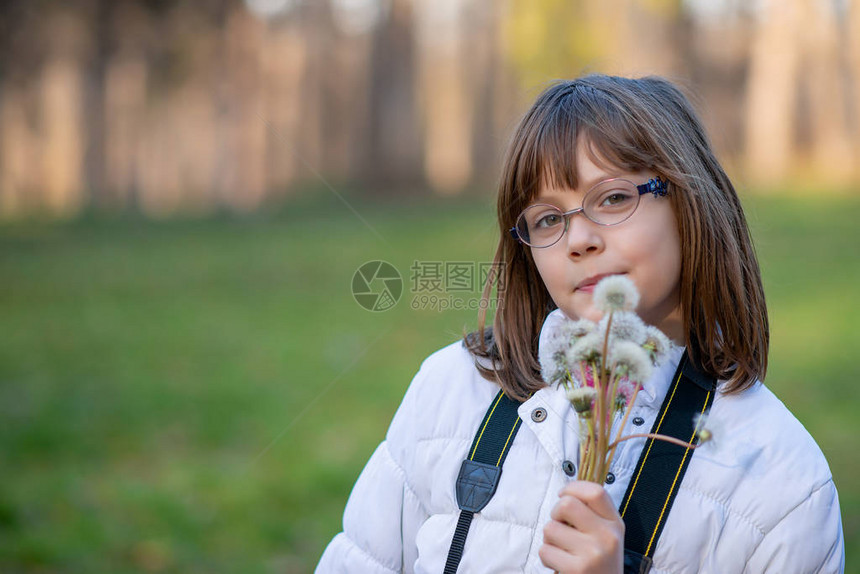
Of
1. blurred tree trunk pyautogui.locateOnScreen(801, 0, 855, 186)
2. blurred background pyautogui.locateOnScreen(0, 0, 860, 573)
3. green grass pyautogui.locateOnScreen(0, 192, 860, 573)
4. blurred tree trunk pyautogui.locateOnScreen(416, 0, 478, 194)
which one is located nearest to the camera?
green grass pyautogui.locateOnScreen(0, 192, 860, 573)

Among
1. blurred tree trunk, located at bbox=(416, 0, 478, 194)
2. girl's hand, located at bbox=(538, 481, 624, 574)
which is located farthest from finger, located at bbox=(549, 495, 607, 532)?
blurred tree trunk, located at bbox=(416, 0, 478, 194)

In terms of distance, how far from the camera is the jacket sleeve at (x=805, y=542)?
4.51 ft

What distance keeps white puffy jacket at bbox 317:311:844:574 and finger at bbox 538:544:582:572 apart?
0.18 meters

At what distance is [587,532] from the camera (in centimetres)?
125

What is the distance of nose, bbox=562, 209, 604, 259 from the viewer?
1497 mm

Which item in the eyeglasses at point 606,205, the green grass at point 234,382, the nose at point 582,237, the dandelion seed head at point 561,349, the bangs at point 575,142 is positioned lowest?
the green grass at point 234,382

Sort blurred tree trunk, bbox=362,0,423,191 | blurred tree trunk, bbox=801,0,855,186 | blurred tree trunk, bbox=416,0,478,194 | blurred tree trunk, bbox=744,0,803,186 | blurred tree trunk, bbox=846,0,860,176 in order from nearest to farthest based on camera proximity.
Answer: blurred tree trunk, bbox=846,0,860,176
blurred tree trunk, bbox=801,0,855,186
blurred tree trunk, bbox=744,0,803,186
blurred tree trunk, bbox=362,0,423,191
blurred tree trunk, bbox=416,0,478,194

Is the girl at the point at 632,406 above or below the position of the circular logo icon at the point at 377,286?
above

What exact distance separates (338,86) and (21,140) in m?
10.0

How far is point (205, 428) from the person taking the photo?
17.1 feet

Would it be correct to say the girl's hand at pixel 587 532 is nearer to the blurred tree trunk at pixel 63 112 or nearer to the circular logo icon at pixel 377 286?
the circular logo icon at pixel 377 286

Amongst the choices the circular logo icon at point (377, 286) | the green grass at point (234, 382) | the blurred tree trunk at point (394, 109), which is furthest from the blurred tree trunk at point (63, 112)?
the circular logo icon at point (377, 286)

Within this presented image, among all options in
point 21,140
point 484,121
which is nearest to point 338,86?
point 484,121

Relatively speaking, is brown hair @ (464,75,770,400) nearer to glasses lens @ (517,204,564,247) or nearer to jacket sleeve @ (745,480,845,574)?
glasses lens @ (517,204,564,247)
